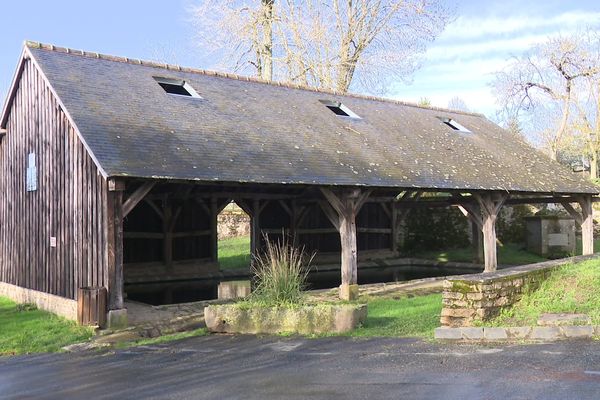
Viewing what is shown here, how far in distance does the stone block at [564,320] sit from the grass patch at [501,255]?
12.5 m

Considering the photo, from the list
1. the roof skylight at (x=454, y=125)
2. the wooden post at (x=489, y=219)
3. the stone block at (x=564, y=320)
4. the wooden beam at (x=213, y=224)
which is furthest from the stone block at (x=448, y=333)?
the roof skylight at (x=454, y=125)

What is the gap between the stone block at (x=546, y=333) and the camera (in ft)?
21.6

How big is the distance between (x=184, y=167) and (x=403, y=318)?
14.5 ft

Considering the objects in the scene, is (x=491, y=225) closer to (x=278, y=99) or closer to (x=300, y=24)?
(x=278, y=99)

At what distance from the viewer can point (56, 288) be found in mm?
11312

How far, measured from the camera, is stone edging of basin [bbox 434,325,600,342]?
6508 mm

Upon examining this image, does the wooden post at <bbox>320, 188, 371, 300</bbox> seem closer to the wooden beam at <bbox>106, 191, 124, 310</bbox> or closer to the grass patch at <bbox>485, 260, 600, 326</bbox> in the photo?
the wooden beam at <bbox>106, 191, 124, 310</bbox>

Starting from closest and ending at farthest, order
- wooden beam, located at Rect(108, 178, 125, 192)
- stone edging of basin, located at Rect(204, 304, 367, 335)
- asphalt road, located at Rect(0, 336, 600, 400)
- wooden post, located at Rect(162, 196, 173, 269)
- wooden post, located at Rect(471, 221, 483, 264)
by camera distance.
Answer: asphalt road, located at Rect(0, 336, 600, 400)
stone edging of basin, located at Rect(204, 304, 367, 335)
wooden beam, located at Rect(108, 178, 125, 192)
wooden post, located at Rect(162, 196, 173, 269)
wooden post, located at Rect(471, 221, 483, 264)

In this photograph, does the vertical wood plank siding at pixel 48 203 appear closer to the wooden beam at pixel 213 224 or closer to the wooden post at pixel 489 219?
the wooden beam at pixel 213 224

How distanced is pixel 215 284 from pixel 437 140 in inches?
296


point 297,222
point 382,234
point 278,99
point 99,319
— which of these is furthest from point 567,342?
point 382,234

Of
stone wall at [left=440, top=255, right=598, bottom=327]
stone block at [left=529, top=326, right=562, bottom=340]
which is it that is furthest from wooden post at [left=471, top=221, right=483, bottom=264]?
stone block at [left=529, top=326, right=562, bottom=340]

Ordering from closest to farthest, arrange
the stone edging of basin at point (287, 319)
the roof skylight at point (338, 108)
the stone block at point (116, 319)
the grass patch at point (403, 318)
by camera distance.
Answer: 1. the grass patch at point (403, 318)
2. the stone edging of basin at point (287, 319)
3. the stone block at point (116, 319)
4. the roof skylight at point (338, 108)

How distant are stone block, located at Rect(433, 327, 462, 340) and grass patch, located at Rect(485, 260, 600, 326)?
19.9 inches
